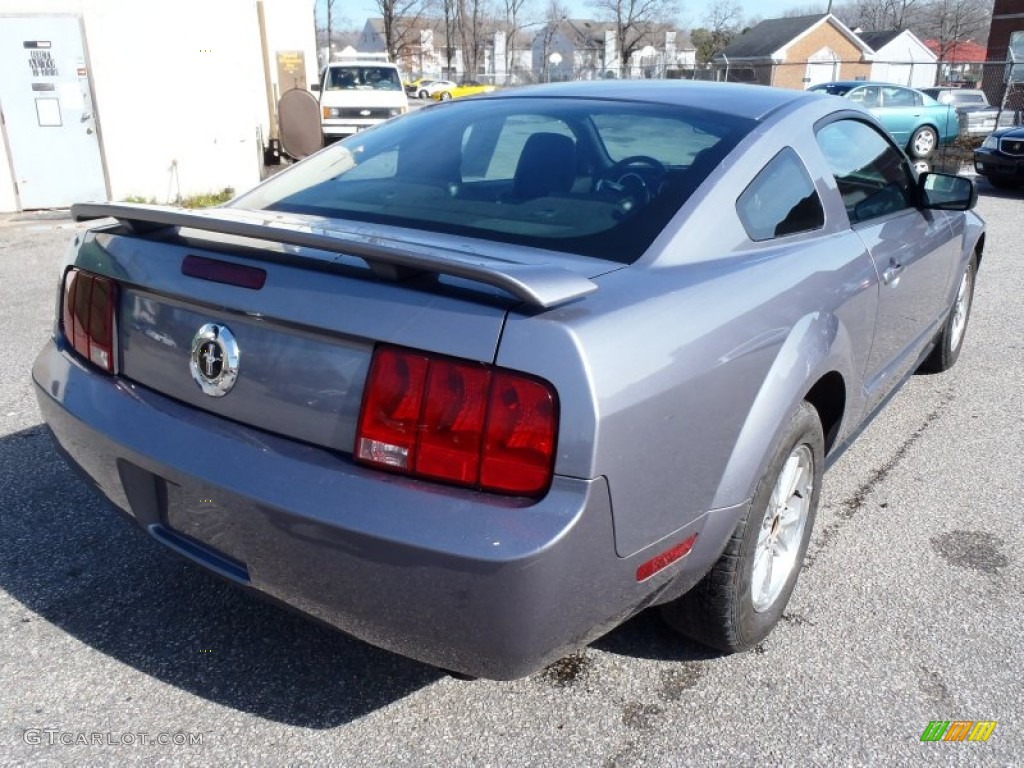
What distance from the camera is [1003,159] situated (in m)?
13.8

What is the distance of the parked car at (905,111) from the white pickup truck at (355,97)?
9.20 metres

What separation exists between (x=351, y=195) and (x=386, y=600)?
1365 millimetres

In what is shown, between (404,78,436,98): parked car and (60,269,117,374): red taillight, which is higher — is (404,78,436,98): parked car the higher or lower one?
the lower one

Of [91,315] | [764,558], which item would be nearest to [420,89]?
[91,315]

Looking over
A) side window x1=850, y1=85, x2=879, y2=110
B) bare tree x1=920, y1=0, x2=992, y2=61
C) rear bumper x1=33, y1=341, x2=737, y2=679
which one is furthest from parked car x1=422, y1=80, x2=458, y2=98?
rear bumper x1=33, y1=341, x2=737, y2=679

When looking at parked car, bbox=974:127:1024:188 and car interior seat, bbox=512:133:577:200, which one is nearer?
car interior seat, bbox=512:133:577:200

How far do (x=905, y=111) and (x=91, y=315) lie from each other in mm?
19788

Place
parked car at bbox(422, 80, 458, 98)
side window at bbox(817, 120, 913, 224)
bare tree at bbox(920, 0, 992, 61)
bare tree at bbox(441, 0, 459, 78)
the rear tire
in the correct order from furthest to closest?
1. bare tree at bbox(920, 0, 992, 61)
2. bare tree at bbox(441, 0, 459, 78)
3. parked car at bbox(422, 80, 458, 98)
4. the rear tire
5. side window at bbox(817, 120, 913, 224)

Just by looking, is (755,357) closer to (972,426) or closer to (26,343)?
(972,426)

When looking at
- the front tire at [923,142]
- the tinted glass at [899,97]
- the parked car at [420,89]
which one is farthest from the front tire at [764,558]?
the parked car at [420,89]

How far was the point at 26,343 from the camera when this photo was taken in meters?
5.41

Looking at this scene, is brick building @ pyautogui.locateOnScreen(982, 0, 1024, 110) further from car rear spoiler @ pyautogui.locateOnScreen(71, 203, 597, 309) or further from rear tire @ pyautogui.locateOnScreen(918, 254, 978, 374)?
car rear spoiler @ pyautogui.locateOnScreen(71, 203, 597, 309)

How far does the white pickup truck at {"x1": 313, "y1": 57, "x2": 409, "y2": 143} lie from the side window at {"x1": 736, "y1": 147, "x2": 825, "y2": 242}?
14.9 m

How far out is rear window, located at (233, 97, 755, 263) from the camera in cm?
235
